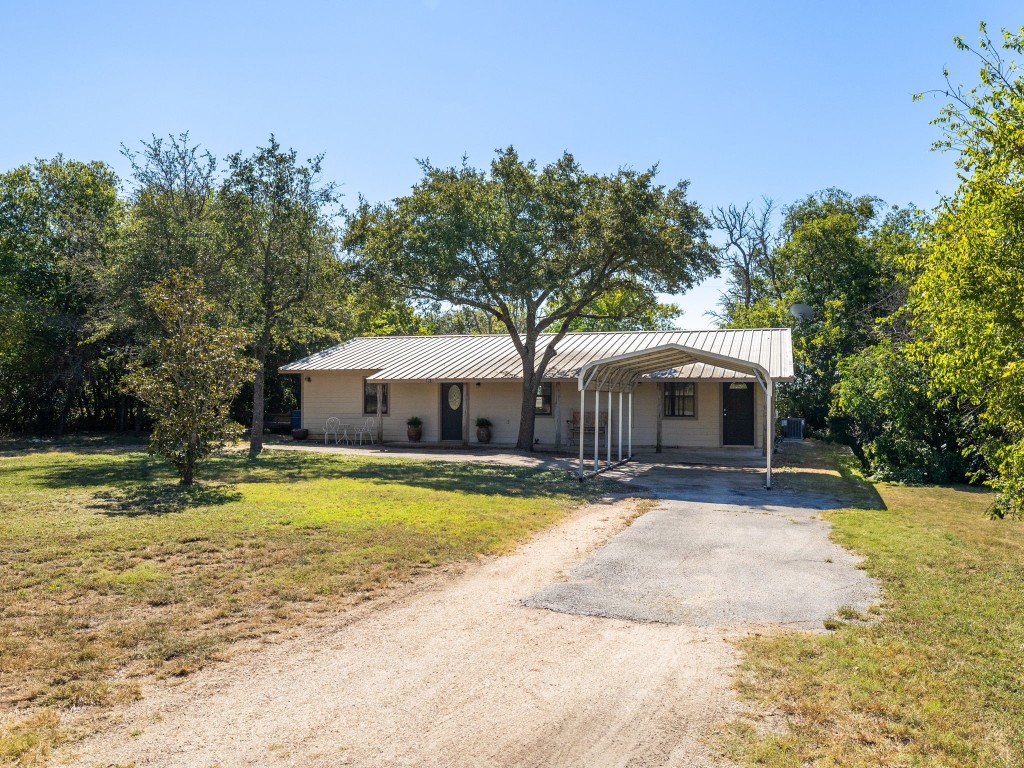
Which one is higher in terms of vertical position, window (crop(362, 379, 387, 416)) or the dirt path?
window (crop(362, 379, 387, 416))

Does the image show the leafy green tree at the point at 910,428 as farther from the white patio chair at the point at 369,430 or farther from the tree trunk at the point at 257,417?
the white patio chair at the point at 369,430

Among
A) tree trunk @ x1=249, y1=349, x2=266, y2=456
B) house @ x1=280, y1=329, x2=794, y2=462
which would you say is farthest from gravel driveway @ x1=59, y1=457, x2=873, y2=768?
tree trunk @ x1=249, y1=349, x2=266, y2=456

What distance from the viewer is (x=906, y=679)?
4.29m

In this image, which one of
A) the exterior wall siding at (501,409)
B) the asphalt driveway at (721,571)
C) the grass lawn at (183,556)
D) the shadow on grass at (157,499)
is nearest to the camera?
the grass lawn at (183,556)

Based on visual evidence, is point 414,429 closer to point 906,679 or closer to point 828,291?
point 828,291

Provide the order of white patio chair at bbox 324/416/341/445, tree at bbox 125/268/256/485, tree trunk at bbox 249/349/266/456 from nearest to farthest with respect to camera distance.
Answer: tree at bbox 125/268/256/485 < tree trunk at bbox 249/349/266/456 < white patio chair at bbox 324/416/341/445

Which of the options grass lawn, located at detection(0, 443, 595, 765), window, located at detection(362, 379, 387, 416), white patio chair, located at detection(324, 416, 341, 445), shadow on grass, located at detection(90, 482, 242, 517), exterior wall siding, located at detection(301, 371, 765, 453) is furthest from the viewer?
window, located at detection(362, 379, 387, 416)

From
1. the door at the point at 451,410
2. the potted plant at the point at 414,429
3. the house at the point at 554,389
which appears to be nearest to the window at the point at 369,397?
the house at the point at 554,389

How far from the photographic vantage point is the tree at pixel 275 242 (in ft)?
56.0

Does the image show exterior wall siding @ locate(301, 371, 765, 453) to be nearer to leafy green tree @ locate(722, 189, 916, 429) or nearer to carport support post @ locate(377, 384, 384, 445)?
carport support post @ locate(377, 384, 384, 445)

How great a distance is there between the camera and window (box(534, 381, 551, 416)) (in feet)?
72.1

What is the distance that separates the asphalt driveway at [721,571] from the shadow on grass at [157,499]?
5.68 meters

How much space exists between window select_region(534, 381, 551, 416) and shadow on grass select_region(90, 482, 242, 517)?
1164cm

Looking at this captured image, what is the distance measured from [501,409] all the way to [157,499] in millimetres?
12991
